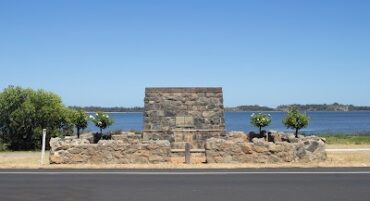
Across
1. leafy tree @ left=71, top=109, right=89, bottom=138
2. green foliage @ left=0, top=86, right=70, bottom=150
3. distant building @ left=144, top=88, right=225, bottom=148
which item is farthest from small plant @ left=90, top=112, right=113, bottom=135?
distant building @ left=144, top=88, right=225, bottom=148

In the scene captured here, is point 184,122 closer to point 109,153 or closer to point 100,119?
point 100,119

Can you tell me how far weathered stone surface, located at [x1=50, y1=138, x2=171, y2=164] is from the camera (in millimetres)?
18219

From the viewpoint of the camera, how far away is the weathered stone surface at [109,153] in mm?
18219

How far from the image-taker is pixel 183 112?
2584 cm

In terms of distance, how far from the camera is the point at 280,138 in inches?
942

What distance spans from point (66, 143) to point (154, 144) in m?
3.19

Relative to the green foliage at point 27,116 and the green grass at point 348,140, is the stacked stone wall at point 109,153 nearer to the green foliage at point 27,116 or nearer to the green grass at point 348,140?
the green foliage at point 27,116
